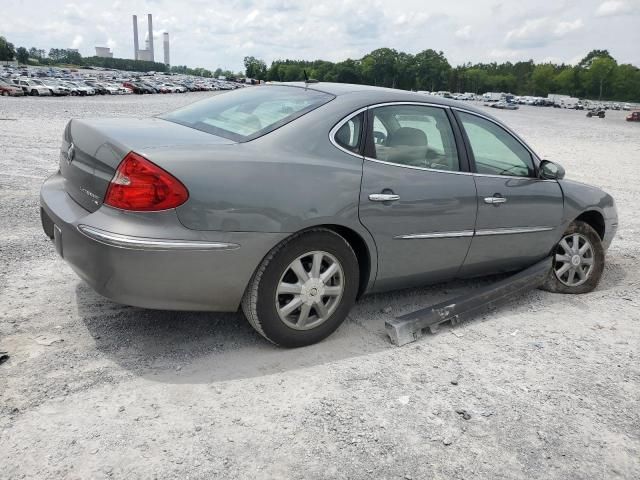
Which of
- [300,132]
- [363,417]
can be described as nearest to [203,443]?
[363,417]

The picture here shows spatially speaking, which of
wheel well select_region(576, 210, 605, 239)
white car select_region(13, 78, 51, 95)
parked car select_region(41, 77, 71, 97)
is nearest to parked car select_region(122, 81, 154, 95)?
parked car select_region(41, 77, 71, 97)

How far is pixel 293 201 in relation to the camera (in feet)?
10.5

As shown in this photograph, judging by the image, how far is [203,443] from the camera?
8.48ft

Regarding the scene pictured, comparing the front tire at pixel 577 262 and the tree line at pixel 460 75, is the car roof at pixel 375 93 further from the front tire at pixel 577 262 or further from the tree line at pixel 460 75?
the tree line at pixel 460 75

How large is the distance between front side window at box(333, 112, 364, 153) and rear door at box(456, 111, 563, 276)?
3.26ft

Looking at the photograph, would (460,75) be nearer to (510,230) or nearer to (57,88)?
(57,88)

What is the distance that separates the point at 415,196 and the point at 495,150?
109cm

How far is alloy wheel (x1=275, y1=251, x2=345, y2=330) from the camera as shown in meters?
3.35

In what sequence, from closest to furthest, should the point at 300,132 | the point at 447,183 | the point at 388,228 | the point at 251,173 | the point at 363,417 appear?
the point at 363,417 → the point at 251,173 → the point at 300,132 → the point at 388,228 → the point at 447,183

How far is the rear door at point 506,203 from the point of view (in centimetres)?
421

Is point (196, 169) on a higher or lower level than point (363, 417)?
higher

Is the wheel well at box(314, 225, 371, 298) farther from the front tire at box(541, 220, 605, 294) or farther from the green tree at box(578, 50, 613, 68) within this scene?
the green tree at box(578, 50, 613, 68)

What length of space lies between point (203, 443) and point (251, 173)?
1402 millimetres

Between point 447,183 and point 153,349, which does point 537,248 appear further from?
point 153,349
